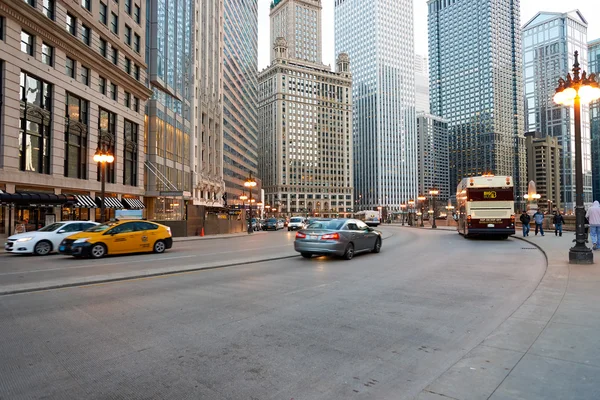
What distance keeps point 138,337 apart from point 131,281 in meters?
5.08

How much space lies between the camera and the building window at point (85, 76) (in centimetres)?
3203

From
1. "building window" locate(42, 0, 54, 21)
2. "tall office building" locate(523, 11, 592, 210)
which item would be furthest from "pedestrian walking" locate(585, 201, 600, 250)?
"tall office building" locate(523, 11, 592, 210)

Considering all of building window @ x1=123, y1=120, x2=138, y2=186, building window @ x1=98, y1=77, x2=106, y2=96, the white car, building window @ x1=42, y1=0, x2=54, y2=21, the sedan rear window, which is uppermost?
building window @ x1=42, y1=0, x2=54, y2=21

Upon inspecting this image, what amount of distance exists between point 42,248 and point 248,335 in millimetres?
16434

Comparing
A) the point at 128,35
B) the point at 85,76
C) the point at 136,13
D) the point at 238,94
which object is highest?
the point at 238,94

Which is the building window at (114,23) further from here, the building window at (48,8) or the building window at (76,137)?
the building window at (76,137)

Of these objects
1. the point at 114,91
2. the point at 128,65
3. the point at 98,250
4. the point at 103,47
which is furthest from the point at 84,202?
the point at 98,250

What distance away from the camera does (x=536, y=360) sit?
4270mm

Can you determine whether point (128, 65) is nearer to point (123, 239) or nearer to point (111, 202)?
point (111, 202)

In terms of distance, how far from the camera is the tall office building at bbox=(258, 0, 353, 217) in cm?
17650

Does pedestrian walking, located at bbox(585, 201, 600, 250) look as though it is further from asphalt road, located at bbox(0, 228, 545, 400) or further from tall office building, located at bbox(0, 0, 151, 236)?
tall office building, located at bbox(0, 0, 151, 236)

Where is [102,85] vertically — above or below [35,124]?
above

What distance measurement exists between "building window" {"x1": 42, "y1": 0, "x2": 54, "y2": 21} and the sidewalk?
34.0 meters

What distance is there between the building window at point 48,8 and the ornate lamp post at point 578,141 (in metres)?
32.1
